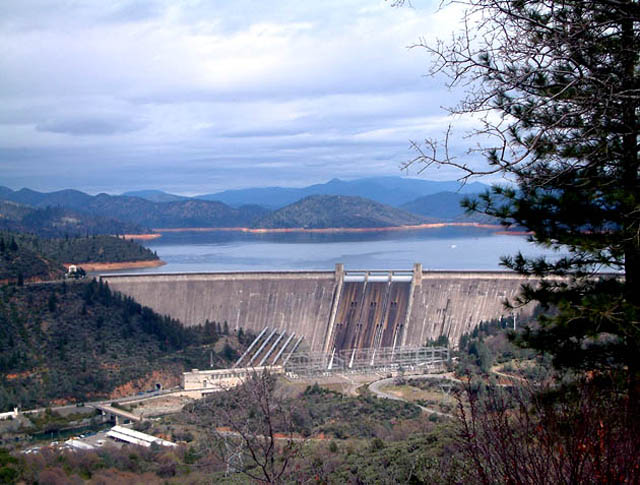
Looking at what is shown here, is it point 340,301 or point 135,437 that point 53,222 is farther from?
point 135,437

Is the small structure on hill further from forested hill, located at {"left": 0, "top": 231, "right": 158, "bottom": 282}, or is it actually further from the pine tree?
forested hill, located at {"left": 0, "top": 231, "right": 158, "bottom": 282}

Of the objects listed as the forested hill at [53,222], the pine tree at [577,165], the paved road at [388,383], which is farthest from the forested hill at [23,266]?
the forested hill at [53,222]

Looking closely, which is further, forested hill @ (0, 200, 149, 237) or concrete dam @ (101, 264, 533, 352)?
forested hill @ (0, 200, 149, 237)

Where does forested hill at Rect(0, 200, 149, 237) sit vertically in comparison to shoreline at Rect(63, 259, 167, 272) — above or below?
above

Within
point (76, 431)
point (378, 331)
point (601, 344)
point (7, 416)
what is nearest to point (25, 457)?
point (76, 431)

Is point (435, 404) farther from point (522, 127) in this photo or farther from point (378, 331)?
point (522, 127)

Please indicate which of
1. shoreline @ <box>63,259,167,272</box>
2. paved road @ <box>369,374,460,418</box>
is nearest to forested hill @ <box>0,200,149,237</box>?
shoreline @ <box>63,259,167,272</box>
